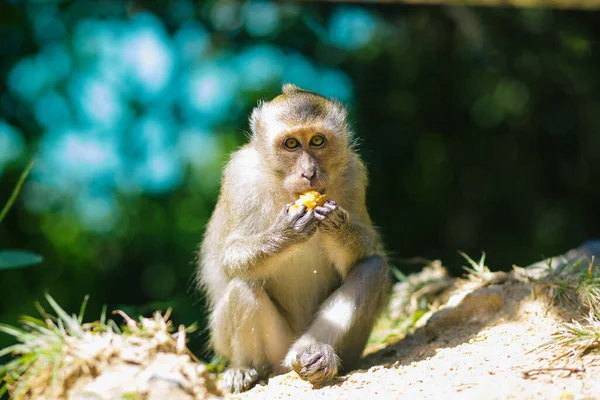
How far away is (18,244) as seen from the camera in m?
8.56

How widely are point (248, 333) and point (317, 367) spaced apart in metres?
0.74

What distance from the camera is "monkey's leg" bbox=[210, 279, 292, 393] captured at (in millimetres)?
5207

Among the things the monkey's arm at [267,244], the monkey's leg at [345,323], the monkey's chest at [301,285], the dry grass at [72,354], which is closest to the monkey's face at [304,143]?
the monkey's arm at [267,244]

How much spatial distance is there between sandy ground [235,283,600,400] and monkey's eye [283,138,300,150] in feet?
5.43

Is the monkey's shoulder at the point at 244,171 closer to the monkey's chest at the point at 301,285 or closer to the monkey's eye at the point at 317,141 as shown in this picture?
the monkey's eye at the point at 317,141

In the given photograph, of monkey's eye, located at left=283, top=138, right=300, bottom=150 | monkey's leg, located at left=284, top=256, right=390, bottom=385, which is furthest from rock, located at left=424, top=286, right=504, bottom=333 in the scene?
monkey's eye, located at left=283, top=138, right=300, bottom=150

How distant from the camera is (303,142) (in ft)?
17.5

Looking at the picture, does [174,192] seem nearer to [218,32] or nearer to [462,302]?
[218,32]

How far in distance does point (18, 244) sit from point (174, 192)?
2.03 meters

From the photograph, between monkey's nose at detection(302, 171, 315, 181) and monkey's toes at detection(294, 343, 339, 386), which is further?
monkey's nose at detection(302, 171, 315, 181)

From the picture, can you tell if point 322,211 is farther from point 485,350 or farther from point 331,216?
point 485,350

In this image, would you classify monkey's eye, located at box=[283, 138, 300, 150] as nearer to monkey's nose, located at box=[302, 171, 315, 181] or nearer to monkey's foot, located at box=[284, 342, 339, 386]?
monkey's nose, located at box=[302, 171, 315, 181]

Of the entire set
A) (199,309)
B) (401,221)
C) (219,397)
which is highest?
(219,397)

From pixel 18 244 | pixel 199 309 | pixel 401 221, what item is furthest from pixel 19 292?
pixel 401 221
